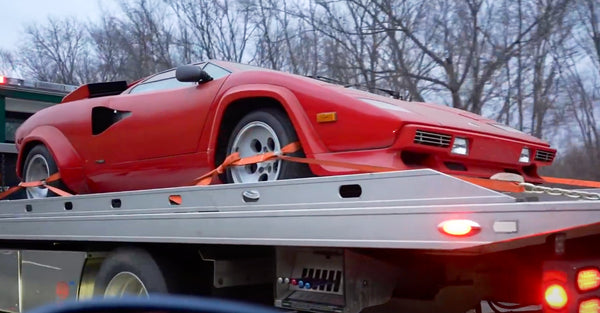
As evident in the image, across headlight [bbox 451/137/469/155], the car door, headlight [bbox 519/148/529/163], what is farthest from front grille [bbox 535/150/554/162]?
the car door

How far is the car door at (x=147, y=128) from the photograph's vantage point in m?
4.48

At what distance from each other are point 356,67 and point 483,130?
1366cm

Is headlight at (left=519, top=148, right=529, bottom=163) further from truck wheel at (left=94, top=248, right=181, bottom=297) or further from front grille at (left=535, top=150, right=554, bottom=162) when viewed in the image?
truck wheel at (left=94, top=248, right=181, bottom=297)

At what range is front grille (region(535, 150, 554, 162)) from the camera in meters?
4.37

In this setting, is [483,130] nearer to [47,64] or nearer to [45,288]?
[45,288]

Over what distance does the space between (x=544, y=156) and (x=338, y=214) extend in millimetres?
2196

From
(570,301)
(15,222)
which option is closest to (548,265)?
(570,301)

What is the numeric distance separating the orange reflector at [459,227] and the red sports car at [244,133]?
95 cm

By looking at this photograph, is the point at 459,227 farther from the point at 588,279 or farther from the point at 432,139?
the point at 432,139

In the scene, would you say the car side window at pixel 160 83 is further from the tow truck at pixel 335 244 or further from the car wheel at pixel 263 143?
the tow truck at pixel 335 244

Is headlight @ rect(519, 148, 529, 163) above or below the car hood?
below

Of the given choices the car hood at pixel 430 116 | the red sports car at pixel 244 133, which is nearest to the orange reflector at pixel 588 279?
the red sports car at pixel 244 133

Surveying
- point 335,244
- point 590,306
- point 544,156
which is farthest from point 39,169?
point 590,306

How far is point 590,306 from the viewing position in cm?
257
